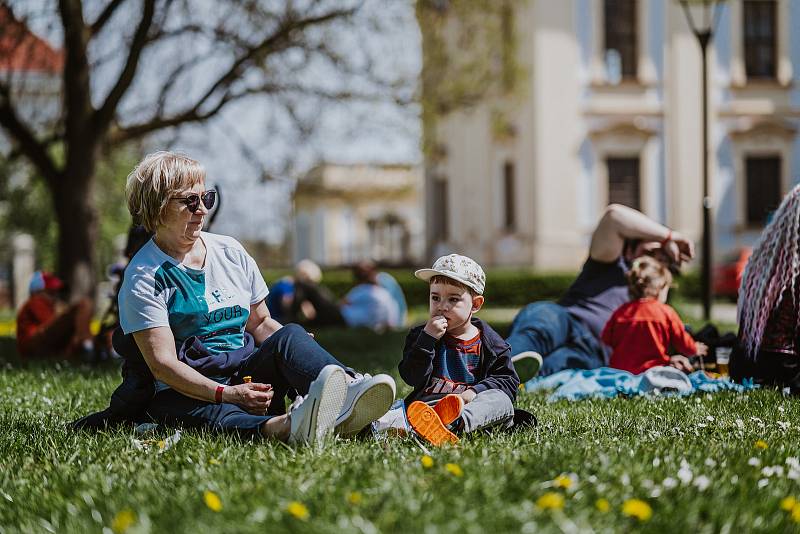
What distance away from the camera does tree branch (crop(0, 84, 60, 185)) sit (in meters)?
16.4

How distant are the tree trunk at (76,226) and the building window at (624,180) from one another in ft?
48.0

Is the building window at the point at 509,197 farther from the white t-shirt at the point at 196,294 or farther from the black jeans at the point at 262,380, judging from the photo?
the black jeans at the point at 262,380

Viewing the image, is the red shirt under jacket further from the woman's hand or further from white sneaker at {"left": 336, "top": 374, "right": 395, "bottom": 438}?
the woman's hand

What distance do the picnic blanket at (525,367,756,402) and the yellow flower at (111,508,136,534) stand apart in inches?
138

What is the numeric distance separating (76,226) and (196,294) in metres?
13.1

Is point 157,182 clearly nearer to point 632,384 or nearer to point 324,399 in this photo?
point 324,399

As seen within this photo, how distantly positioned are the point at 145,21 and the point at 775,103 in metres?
18.5

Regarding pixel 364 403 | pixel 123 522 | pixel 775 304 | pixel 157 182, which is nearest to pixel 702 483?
pixel 364 403

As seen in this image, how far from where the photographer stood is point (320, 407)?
406 cm

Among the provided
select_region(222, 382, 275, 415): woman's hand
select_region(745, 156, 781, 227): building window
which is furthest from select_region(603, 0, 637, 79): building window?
select_region(222, 382, 275, 415): woman's hand

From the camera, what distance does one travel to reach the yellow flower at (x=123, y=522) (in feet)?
9.31

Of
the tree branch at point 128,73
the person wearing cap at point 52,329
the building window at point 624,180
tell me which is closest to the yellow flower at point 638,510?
the person wearing cap at point 52,329

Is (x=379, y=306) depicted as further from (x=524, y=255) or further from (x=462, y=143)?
(x=462, y=143)

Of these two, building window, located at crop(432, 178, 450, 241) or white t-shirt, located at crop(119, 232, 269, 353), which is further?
building window, located at crop(432, 178, 450, 241)
